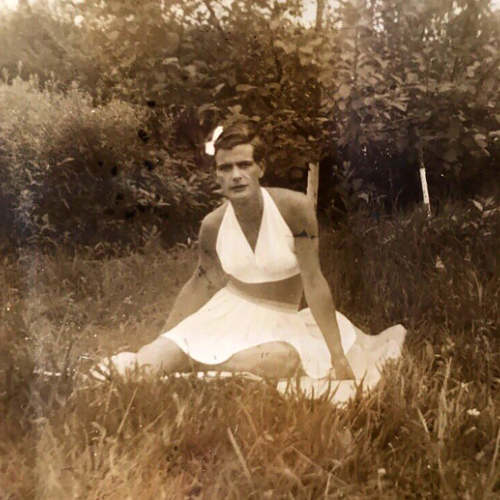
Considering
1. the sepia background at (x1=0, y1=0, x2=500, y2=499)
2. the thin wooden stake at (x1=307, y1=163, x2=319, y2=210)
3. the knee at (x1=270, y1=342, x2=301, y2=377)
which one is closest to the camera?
the sepia background at (x1=0, y1=0, x2=500, y2=499)

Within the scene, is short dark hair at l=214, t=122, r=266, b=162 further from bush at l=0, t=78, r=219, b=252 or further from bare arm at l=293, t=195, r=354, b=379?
bush at l=0, t=78, r=219, b=252

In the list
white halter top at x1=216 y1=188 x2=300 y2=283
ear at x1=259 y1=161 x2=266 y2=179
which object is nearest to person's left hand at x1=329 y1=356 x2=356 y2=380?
white halter top at x1=216 y1=188 x2=300 y2=283

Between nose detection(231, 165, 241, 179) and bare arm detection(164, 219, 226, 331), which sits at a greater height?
nose detection(231, 165, 241, 179)

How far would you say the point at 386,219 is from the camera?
3.88m

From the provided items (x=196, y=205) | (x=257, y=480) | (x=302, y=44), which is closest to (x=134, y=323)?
(x=196, y=205)

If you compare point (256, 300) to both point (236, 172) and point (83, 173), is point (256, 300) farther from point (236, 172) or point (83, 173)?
point (83, 173)

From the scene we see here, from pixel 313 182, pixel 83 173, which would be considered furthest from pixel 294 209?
pixel 83 173

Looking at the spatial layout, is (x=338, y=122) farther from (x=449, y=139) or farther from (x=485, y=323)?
(x=485, y=323)

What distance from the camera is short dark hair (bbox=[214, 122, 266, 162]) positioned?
3.12 meters

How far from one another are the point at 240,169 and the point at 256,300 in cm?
59

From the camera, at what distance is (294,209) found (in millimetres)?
3146

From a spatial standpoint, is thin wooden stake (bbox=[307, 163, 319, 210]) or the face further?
thin wooden stake (bbox=[307, 163, 319, 210])

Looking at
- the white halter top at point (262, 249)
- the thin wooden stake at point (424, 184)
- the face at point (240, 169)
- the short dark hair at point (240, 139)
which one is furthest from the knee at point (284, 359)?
the thin wooden stake at point (424, 184)

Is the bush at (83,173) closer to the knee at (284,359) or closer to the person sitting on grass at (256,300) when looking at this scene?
the person sitting on grass at (256,300)
